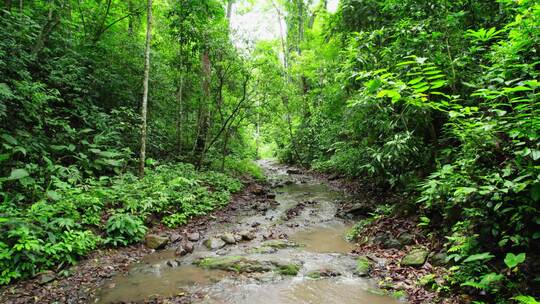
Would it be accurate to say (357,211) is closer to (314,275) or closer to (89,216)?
(314,275)

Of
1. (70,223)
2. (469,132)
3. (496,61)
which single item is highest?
(496,61)

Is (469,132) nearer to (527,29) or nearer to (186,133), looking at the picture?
(527,29)

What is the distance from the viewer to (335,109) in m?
13.1

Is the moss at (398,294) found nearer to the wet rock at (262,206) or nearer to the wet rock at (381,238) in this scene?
the wet rock at (381,238)

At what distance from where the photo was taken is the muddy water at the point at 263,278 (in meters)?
4.55

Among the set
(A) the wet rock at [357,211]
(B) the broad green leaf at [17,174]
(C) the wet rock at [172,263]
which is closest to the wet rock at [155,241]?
(C) the wet rock at [172,263]

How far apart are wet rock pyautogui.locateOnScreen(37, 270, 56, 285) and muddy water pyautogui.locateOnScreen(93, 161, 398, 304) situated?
3.02 feet

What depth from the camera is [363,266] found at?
17.6ft

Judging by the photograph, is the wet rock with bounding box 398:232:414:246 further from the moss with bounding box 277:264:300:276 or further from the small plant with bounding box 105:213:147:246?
the small plant with bounding box 105:213:147:246

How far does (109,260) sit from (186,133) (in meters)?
10.0

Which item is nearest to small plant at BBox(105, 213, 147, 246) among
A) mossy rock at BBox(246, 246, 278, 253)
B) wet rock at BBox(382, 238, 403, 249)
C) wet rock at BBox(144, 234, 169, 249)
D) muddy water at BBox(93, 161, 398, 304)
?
wet rock at BBox(144, 234, 169, 249)

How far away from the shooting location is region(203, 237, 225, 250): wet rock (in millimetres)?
6898

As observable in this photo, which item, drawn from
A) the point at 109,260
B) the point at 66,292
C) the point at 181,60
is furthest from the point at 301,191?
the point at 66,292

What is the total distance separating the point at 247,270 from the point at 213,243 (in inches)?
71.8
